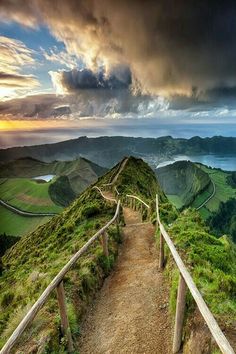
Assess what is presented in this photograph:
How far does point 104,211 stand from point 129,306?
1195 cm

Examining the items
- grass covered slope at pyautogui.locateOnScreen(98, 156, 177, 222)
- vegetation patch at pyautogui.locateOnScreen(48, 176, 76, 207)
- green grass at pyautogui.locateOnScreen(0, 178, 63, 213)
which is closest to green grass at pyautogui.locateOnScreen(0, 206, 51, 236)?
green grass at pyautogui.locateOnScreen(0, 178, 63, 213)

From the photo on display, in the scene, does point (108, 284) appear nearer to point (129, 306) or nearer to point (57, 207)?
point (129, 306)

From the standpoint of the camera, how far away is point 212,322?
3.98 meters

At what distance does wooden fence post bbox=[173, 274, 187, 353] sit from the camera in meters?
5.47

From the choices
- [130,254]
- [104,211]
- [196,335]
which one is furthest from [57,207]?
[196,335]

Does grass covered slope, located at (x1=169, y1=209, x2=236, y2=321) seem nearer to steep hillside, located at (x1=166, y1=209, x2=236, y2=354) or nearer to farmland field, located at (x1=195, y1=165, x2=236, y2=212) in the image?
steep hillside, located at (x1=166, y1=209, x2=236, y2=354)

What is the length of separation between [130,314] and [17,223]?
104 meters

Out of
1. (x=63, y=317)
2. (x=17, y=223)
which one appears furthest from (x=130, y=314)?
(x=17, y=223)

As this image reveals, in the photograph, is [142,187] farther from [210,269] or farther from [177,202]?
[177,202]

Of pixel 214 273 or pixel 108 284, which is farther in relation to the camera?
pixel 108 284

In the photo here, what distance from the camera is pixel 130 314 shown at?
7.87m

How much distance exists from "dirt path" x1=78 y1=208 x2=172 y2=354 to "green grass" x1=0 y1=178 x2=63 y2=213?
10651 centimetres

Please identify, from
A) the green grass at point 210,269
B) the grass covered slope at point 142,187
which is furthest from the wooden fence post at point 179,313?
the grass covered slope at point 142,187

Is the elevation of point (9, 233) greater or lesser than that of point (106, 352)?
lesser
